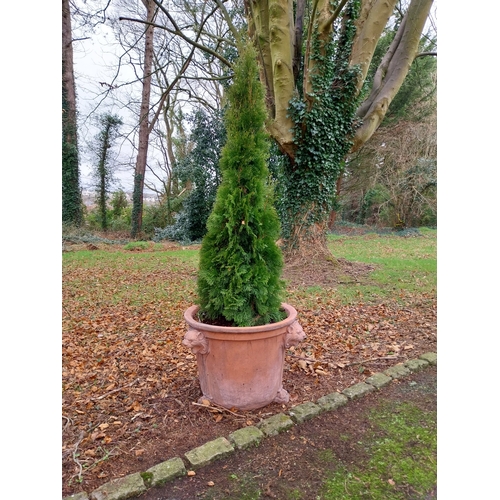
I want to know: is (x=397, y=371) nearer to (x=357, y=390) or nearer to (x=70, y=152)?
(x=357, y=390)

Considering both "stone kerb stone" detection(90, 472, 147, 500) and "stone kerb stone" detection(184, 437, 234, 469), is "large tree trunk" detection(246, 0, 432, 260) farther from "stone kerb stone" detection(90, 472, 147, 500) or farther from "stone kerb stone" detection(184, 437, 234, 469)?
"stone kerb stone" detection(90, 472, 147, 500)

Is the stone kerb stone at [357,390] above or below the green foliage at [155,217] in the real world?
below

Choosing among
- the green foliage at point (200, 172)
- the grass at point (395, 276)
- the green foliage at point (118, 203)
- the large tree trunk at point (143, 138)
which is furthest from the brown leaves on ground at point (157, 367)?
the green foliage at point (118, 203)

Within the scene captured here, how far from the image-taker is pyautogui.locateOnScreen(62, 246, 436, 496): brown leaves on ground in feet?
5.85

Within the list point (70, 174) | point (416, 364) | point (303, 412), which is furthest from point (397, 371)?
point (70, 174)

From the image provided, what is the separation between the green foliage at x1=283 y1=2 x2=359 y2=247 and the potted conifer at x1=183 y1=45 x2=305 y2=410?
12.7 feet

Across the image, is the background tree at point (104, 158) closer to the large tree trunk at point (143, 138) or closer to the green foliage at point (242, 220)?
the large tree trunk at point (143, 138)

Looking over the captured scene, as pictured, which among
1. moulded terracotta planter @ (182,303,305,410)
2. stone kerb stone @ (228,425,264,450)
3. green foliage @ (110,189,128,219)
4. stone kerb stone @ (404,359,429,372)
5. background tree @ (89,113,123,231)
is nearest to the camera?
stone kerb stone @ (228,425,264,450)

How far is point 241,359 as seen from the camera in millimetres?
1973

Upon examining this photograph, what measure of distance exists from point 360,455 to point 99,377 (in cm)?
206

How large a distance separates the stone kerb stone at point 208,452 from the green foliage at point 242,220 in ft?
2.17

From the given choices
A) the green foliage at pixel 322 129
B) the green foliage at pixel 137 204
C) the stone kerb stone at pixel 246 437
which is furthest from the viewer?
the green foliage at pixel 137 204

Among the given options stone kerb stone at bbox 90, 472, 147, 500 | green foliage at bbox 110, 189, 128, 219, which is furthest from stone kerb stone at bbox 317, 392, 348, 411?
green foliage at bbox 110, 189, 128, 219

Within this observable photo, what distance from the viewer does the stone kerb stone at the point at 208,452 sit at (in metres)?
1.62
